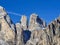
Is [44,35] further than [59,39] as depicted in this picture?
Yes

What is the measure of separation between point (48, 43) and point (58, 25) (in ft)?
11.0

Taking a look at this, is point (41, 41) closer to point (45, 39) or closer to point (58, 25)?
point (45, 39)

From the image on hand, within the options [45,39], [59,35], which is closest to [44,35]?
[45,39]

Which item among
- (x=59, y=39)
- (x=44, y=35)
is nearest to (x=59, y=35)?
(x=59, y=39)

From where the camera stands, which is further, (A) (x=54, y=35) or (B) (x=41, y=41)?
(B) (x=41, y=41)

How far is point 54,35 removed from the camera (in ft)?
170

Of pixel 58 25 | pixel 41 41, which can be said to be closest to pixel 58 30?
pixel 58 25

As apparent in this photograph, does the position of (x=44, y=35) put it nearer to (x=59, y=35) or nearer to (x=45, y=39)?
(x=45, y=39)

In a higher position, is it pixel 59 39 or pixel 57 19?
pixel 57 19

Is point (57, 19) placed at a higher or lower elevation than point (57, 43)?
→ higher

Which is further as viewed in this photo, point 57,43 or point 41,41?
point 41,41

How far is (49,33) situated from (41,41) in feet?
10.4

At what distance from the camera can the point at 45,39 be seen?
53844mm

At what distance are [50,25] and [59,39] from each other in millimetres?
4055
